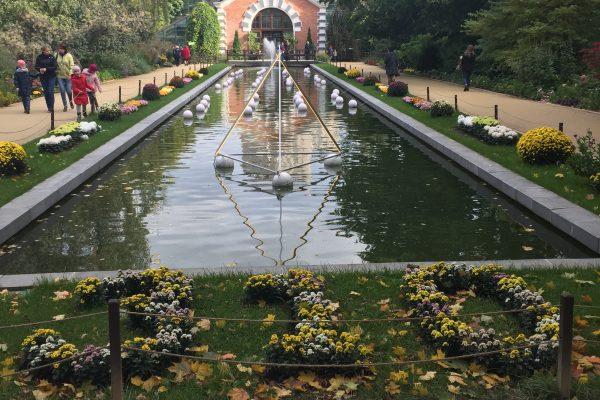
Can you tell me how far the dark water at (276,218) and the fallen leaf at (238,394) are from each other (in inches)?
151

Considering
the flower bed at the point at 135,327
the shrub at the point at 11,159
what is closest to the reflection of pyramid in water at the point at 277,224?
the flower bed at the point at 135,327

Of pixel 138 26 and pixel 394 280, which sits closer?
pixel 394 280

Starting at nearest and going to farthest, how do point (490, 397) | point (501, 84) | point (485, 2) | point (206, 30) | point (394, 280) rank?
1. point (490, 397)
2. point (394, 280)
3. point (501, 84)
4. point (485, 2)
5. point (206, 30)

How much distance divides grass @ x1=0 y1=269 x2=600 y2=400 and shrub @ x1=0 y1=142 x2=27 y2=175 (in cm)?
630

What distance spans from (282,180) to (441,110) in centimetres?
1055

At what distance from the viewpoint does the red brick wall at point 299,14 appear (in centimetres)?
7294

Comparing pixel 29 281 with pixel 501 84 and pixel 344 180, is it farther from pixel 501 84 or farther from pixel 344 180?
pixel 501 84

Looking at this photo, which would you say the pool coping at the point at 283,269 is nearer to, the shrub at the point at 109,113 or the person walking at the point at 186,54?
the shrub at the point at 109,113

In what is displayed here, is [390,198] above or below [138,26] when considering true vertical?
below

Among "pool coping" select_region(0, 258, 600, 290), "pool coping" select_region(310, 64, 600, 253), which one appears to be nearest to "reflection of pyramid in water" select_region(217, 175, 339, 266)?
"pool coping" select_region(0, 258, 600, 290)

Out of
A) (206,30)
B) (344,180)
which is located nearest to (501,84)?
(344,180)

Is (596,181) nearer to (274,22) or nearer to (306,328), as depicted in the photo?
(306,328)

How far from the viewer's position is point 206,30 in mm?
67125

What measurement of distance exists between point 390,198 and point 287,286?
19.0 feet
